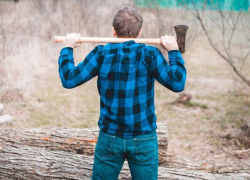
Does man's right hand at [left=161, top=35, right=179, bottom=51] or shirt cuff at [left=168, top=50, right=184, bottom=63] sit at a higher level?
man's right hand at [left=161, top=35, right=179, bottom=51]

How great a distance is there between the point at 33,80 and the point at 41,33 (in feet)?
8.45

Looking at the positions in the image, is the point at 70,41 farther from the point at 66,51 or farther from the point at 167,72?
the point at 167,72

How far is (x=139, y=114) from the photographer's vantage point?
7.26ft

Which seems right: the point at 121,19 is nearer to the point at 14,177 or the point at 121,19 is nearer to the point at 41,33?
the point at 14,177

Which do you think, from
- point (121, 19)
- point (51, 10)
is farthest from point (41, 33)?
point (121, 19)

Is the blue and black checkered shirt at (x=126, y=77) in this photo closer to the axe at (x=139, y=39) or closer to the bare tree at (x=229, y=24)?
the axe at (x=139, y=39)

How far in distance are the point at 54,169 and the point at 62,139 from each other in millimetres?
830

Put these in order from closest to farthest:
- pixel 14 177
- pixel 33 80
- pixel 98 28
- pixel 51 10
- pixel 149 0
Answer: pixel 14 177, pixel 149 0, pixel 33 80, pixel 98 28, pixel 51 10

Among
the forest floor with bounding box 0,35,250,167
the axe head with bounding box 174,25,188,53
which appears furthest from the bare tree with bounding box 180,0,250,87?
the axe head with bounding box 174,25,188,53

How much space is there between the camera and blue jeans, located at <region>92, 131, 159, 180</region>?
2.24m

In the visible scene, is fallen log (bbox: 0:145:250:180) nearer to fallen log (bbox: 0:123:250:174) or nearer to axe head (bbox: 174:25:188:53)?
fallen log (bbox: 0:123:250:174)

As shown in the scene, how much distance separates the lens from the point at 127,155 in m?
2.31

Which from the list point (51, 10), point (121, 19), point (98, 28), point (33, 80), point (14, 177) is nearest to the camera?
point (121, 19)

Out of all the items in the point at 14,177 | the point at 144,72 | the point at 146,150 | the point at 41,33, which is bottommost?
the point at 14,177
